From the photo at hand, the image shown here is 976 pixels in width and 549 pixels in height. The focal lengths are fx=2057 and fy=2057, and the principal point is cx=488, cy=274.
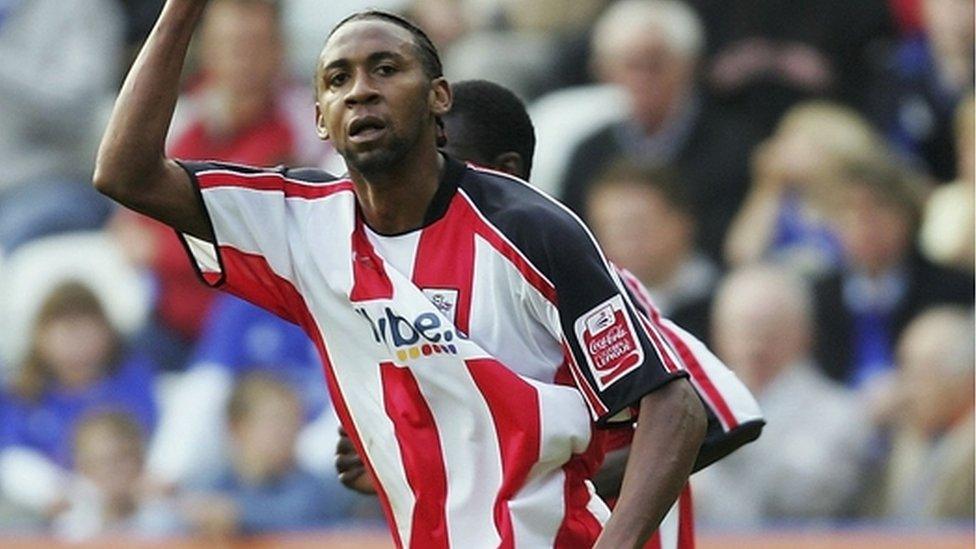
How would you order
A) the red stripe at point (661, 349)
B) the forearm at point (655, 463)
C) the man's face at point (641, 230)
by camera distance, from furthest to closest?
the man's face at point (641, 230)
the red stripe at point (661, 349)
the forearm at point (655, 463)

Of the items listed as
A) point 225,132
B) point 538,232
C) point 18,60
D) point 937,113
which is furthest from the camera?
point 18,60

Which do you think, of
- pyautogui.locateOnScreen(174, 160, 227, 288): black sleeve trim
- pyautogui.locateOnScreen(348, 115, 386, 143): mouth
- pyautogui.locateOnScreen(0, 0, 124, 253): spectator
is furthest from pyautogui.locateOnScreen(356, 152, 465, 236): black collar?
pyautogui.locateOnScreen(0, 0, 124, 253): spectator

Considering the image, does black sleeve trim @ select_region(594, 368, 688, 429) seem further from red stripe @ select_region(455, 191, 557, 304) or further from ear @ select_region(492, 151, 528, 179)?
ear @ select_region(492, 151, 528, 179)

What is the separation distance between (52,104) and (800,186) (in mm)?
4239

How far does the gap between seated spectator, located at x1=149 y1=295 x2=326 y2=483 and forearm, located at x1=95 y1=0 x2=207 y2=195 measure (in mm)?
5898

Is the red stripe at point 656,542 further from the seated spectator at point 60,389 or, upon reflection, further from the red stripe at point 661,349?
the seated spectator at point 60,389

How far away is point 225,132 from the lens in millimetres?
10375

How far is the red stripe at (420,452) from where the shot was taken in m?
4.16

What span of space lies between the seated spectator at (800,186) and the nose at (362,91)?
5.26 m

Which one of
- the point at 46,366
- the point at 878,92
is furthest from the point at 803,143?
the point at 46,366

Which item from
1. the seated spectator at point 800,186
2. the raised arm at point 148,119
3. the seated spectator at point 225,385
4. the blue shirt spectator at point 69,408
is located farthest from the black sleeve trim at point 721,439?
the blue shirt spectator at point 69,408

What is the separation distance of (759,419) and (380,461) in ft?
4.09

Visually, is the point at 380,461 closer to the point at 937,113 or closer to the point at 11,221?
the point at 937,113

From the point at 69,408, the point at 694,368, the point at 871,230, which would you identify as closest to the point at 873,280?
the point at 871,230
